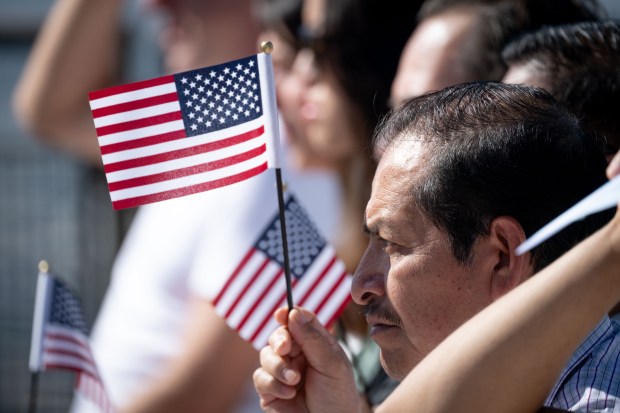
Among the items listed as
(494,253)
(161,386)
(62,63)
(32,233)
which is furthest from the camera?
(32,233)

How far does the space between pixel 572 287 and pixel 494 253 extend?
38 cm

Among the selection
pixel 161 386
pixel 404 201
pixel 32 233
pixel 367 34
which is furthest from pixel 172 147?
pixel 32 233

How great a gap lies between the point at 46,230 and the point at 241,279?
7096mm

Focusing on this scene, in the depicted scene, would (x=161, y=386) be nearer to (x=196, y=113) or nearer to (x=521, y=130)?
(x=196, y=113)

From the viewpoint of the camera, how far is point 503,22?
368 cm

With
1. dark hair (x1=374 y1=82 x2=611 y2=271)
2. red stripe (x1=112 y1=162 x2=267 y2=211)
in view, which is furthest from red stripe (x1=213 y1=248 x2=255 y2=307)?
dark hair (x1=374 y1=82 x2=611 y2=271)

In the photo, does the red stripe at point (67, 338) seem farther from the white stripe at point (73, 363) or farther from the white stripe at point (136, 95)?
the white stripe at point (136, 95)

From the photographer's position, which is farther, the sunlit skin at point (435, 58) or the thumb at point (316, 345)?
the sunlit skin at point (435, 58)

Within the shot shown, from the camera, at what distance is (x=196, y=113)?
255 centimetres

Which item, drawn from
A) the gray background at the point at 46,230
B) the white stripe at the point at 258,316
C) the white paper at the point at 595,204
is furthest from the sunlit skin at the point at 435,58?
the gray background at the point at 46,230

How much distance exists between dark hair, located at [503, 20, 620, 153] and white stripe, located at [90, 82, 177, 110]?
98 cm

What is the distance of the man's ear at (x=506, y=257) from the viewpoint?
216cm

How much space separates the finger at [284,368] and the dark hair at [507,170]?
1.27 ft

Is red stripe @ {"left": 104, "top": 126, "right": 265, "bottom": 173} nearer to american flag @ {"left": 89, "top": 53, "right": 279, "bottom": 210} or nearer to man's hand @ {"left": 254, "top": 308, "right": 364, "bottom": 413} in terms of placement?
american flag @ {"left": 89, "top": 53, "right": 279, "bottom": 210}
